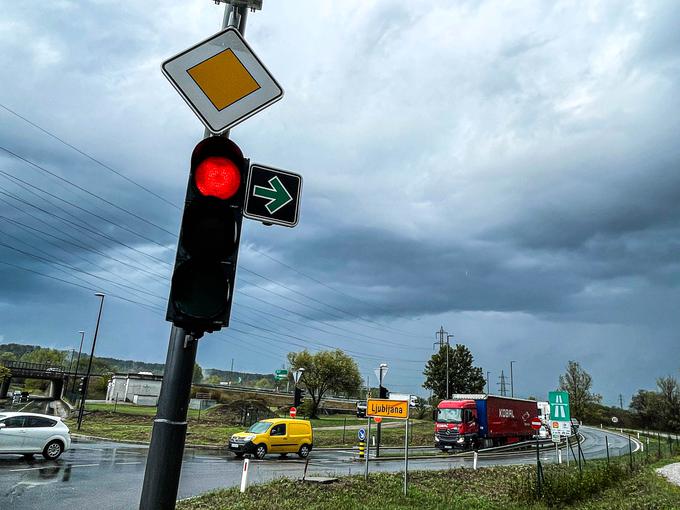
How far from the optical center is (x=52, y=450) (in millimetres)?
18297

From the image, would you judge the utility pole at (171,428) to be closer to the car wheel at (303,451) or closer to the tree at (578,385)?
the car wheel at (303,451)

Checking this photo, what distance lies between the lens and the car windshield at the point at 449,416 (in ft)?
121

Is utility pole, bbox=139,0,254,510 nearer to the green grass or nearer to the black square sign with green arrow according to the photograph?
the black square sign with green arrow

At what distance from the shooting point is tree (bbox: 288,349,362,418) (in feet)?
218

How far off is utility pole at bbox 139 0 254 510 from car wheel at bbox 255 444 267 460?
2392cm

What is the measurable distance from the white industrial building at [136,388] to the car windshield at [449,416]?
5271 centimetres

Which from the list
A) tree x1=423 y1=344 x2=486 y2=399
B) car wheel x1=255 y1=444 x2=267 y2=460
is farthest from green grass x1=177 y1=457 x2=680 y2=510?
tree x1=423 y1=344 x2=486 y2=399

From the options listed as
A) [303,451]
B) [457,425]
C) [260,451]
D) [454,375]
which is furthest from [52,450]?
[454,375]

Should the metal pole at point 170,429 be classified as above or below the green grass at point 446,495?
above

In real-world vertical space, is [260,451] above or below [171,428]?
below

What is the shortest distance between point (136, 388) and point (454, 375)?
152 feet

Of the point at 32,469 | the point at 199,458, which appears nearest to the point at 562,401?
the point at 199,458

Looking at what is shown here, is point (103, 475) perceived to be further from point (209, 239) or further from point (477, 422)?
point (477, 422)

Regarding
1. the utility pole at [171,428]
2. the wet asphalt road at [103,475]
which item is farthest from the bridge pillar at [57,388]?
the utility pole at [171,428]
